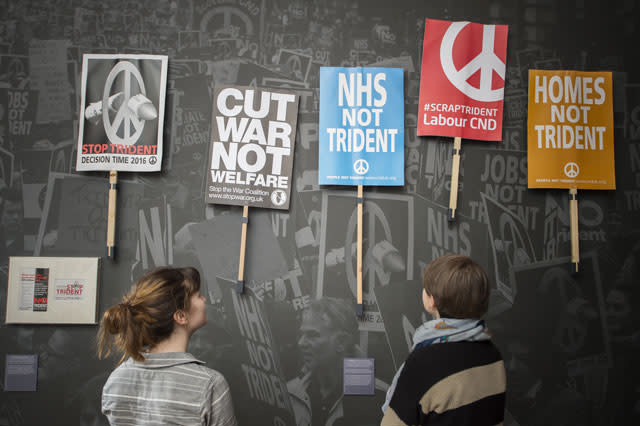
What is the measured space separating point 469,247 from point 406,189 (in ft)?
1.33

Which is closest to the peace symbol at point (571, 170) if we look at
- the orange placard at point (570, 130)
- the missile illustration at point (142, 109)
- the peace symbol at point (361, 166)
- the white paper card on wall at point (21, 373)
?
the orange placard at point (570, 130)

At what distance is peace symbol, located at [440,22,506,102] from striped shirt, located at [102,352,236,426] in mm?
1724

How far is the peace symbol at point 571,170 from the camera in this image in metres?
2.11

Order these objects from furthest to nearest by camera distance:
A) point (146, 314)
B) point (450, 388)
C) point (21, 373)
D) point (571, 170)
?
point (571, 170) → point (21, 373) → point (146, 314) → point (450, 388)

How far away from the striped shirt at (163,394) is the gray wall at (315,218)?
898 mm

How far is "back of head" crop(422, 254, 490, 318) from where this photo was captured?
1.10 meters

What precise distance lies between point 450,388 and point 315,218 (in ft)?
3.84

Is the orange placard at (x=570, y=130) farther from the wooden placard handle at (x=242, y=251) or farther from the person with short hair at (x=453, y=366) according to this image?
the wooden placard handle at (x=242, y=251)

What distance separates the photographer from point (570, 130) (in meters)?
2.13

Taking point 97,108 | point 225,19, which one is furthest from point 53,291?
point 225,19

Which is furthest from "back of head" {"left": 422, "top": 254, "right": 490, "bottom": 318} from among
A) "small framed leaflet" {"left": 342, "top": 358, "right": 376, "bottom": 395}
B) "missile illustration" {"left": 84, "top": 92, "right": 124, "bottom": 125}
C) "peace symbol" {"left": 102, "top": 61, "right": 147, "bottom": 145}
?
"missile illustration" {"left": 84, "top": 92, "right": 124, "bottom": 125}

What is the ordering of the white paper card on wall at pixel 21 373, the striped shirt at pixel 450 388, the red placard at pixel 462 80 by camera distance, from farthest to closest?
1. the red placard at pixel 462 80
2. the white paper card on wall at pixel 21 373
3. the striped shirt at pixel 450 388

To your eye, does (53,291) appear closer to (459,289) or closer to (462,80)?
(459,289)

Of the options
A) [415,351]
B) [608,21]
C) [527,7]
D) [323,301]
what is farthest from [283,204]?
[608,21]
